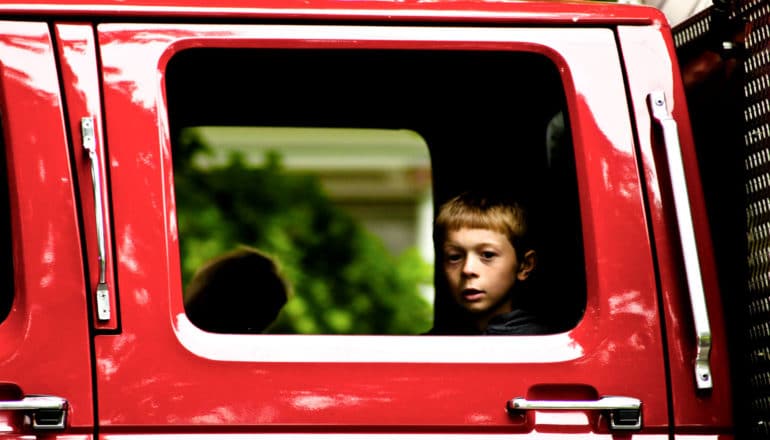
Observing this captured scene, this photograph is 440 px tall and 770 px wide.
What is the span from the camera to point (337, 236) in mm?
8180

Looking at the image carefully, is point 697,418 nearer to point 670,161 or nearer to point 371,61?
point 670,161

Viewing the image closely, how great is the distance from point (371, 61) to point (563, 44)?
0.55 m

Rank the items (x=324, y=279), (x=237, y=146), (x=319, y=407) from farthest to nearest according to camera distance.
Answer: (x=237, y=146) → (x=324, y=279) → (x=319, y=407)

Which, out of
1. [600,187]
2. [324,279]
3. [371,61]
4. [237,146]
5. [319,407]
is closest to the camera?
[319,407]

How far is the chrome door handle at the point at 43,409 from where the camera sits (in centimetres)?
229

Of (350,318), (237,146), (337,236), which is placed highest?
(237,146)

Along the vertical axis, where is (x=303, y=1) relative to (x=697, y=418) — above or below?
above

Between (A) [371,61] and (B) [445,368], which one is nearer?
(B) [445,368]

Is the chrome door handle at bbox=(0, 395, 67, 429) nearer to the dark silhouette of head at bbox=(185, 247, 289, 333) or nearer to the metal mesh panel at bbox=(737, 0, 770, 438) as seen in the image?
the dark silhouette of head at bbox=(185, 247, 289, 333)

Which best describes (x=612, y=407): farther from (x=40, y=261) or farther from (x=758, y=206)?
(x=40, y=261)

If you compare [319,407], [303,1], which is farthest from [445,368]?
[303,1]

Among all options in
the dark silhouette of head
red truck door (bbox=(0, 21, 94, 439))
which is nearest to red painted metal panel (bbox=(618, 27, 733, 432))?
red truck door (bbox=(0, 21, 94, 439))

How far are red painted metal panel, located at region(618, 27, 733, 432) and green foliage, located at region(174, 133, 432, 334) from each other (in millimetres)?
4281

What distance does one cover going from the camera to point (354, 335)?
8.20 ft
